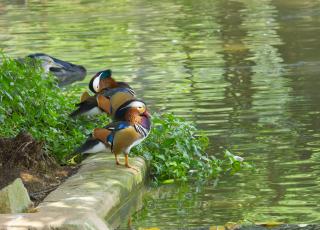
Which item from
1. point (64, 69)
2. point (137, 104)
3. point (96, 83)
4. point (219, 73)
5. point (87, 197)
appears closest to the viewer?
point (87, 197)

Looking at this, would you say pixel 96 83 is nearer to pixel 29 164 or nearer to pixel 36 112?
pixel 36 112

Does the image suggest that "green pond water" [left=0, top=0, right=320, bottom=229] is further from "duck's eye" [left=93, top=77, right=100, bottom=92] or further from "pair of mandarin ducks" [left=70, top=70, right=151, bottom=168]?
"duck's eye" [left=93, top=77, right=100, bottom=92]

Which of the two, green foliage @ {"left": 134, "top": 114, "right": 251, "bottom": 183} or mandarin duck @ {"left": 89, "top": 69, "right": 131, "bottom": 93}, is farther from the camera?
mandarin duck @ {"left": 89, "top": 69, "right": 131, "bottom": 93}

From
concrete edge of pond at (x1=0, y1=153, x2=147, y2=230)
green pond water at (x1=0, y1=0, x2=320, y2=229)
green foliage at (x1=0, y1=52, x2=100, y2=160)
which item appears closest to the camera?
concrete edge of pond at (x1=0, y1=153, x2=147, y2=230)

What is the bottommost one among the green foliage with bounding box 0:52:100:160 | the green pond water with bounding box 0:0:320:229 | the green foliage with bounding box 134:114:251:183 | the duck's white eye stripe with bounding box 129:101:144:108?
the green pond water with bounding box 0:0:320:229

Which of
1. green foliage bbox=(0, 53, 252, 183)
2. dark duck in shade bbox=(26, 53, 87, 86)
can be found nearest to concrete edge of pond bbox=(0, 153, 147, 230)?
green foliage bbox=(0, 53, 252, 183)

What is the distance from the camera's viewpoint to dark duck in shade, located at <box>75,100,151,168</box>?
27.8 ft

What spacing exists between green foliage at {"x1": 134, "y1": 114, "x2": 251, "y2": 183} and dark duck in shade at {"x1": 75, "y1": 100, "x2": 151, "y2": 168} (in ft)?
2.03

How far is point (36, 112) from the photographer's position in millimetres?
9688

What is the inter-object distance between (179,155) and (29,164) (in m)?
1.52

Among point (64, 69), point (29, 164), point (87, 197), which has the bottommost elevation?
point (64, 69)

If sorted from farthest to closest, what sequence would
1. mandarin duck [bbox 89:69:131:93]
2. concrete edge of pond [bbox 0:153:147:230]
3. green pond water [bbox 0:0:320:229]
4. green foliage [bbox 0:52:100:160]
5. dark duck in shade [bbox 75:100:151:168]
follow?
mandarin duck [bbox 89:69:131:93], green foliage [bbox 0:52:100:160], dark duck in shade [bbox 75:100:151:168], green pond water [bbox 0:0:320:229], concrete edge of pond [bbox 0:153:147:230]

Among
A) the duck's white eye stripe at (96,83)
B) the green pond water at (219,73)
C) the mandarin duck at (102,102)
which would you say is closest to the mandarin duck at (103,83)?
the duck's white eye stripe at (96,83)

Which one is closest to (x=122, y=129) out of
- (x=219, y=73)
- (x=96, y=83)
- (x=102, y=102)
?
(x=102, y=102)
